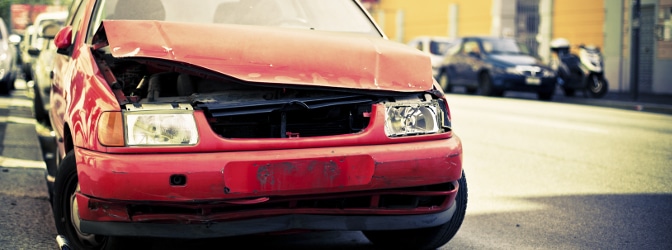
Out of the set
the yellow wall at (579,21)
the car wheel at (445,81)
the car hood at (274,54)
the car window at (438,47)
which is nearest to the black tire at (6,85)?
the car wheel at (445,81)

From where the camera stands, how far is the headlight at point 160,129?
409 centimetres

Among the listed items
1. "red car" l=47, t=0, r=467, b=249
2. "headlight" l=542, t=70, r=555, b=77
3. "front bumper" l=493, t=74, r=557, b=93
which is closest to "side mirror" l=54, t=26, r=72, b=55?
"red car" l=47, t=0, r=467, b=249

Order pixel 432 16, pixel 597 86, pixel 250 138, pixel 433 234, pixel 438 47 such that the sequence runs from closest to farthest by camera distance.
Answer: pixel 250 138, pixel 433 234, pixel 597 86, pixel 438 47, pixel 432 16

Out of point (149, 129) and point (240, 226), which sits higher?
point (149, 129)

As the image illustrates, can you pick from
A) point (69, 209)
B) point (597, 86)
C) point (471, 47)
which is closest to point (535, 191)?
point (69, 209)

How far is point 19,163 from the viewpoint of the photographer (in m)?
8.96

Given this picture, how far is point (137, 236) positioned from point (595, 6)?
26.6 m

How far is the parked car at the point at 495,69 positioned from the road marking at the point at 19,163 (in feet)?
45.9

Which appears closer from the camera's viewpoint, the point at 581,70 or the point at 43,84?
the point at 43,84

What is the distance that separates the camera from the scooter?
22.0 m

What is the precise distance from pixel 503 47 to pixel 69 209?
19.2 meters

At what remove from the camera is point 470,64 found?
23594 millimetres

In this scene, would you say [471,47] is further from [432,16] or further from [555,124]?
[432,16]

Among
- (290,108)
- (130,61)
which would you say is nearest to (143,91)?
(130,61)
